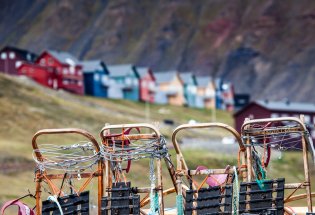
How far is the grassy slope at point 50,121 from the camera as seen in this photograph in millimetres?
54781

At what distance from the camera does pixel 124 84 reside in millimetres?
134250

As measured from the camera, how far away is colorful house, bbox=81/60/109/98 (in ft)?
415

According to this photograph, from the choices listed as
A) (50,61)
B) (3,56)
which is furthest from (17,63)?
(50,61)

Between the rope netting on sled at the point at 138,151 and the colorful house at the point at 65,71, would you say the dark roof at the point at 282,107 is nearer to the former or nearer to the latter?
the colorful house at the point at 65,71

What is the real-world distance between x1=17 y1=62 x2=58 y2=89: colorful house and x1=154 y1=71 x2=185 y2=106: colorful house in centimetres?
3016

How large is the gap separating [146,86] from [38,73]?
28.8m

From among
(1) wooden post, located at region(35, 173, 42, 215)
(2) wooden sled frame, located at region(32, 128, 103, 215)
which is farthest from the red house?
(1) wooden post, located at region(35, 173, 42, 215)

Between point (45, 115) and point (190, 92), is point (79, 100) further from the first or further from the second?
point (190, 92)

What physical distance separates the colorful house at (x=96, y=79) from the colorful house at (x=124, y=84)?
1665mm

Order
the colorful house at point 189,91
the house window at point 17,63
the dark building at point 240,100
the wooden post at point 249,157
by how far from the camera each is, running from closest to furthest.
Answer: the wooden post at point 249,157 → the house window at point 17,63 → the colorful house at point 189,91 → the dark building at point 240,100

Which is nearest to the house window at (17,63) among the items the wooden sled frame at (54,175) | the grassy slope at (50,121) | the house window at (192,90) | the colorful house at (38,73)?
the colorful house at (38,73)

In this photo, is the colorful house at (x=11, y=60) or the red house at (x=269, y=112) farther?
the colorful house at (x=11, y=60)

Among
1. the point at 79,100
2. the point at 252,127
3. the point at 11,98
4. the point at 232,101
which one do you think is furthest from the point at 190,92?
the point at 252,127

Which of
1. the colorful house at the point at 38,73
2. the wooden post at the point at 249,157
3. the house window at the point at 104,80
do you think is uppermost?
the house window at the point at 104,80
